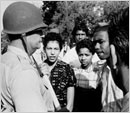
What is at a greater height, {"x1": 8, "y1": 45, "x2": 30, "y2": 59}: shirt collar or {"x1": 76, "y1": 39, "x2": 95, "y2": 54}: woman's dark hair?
{"x1": 8, "y1": 45, "x2": 30, "y2": 59}: shirt collar

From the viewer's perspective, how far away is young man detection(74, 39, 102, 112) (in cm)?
419

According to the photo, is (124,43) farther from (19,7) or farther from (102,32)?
(102,32)

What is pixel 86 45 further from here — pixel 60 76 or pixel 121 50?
pixel 121 50

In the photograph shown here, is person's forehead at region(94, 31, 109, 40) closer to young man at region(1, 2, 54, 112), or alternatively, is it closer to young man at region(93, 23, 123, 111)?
young man at region(93, 23, 123, 111)

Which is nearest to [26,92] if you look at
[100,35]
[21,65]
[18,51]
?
[21,65]

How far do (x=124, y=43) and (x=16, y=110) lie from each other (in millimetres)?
865

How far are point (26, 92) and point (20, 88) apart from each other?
0.05m

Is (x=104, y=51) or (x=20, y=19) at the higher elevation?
(x=20, y=19)

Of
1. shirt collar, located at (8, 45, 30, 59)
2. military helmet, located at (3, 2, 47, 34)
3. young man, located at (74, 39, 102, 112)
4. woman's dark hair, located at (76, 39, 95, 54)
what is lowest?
young man, located at (74, 39, 102, 112)

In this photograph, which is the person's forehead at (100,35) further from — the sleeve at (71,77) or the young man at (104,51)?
the sleeve at (71,77)

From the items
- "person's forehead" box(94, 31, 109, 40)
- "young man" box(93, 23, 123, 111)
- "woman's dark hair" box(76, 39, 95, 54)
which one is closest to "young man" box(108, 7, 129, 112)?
"young man" box(93, 23, 123, 111)

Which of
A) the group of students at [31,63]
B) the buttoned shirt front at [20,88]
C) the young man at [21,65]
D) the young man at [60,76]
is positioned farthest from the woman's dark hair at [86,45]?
the buttoned shirt front at [20,88]

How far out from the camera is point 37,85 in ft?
7.00

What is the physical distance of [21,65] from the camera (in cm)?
216
